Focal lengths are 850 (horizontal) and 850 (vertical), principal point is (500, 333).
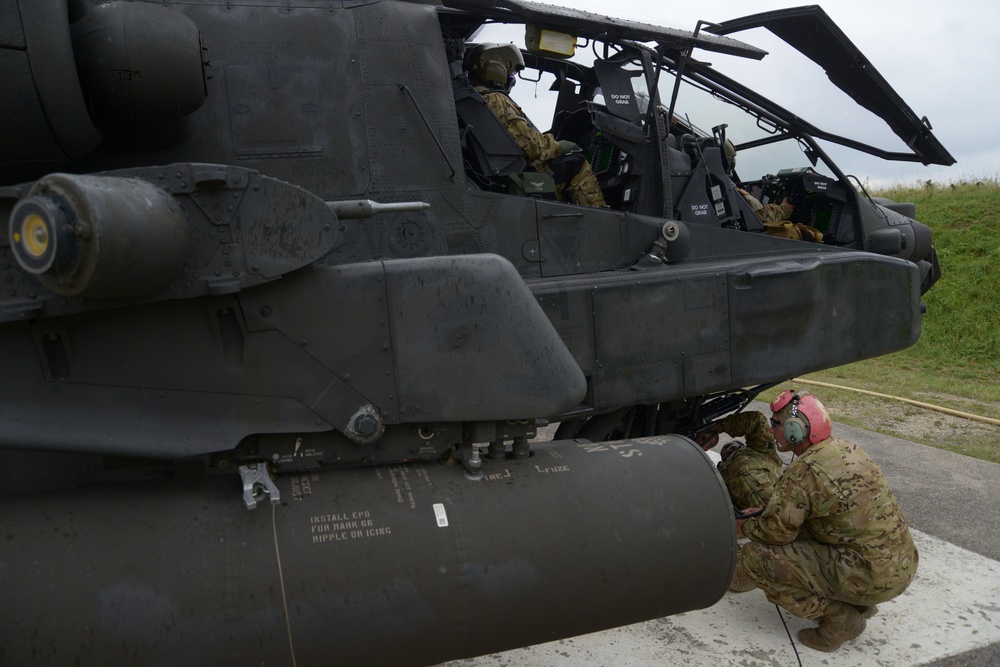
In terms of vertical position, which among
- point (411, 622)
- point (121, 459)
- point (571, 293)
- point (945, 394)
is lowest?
point (945, 394)

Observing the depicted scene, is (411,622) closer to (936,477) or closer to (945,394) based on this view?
(936,477)

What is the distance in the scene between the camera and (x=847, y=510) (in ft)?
13.0

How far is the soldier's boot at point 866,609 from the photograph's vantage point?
4.11m

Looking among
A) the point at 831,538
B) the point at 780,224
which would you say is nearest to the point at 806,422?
the point at 831,538

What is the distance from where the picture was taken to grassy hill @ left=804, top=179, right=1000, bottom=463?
7736 millimetres

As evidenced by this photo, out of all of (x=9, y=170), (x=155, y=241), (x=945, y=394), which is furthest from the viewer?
(x=945, y=394)

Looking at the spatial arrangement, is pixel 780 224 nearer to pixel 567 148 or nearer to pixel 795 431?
pixel 567 148

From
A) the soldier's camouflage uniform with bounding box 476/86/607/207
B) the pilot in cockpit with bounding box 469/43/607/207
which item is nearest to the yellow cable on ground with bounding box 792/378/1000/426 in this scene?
the pilot in cockpit with bounding box 469/43/607/207

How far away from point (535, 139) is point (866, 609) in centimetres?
301

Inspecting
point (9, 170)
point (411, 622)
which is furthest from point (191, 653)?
point (9, 170)

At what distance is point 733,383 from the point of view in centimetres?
452

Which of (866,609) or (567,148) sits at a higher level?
(567,148)

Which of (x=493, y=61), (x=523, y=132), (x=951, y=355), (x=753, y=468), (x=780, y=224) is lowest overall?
(x=951, y=355)

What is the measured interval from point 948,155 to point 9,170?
19.1ft
